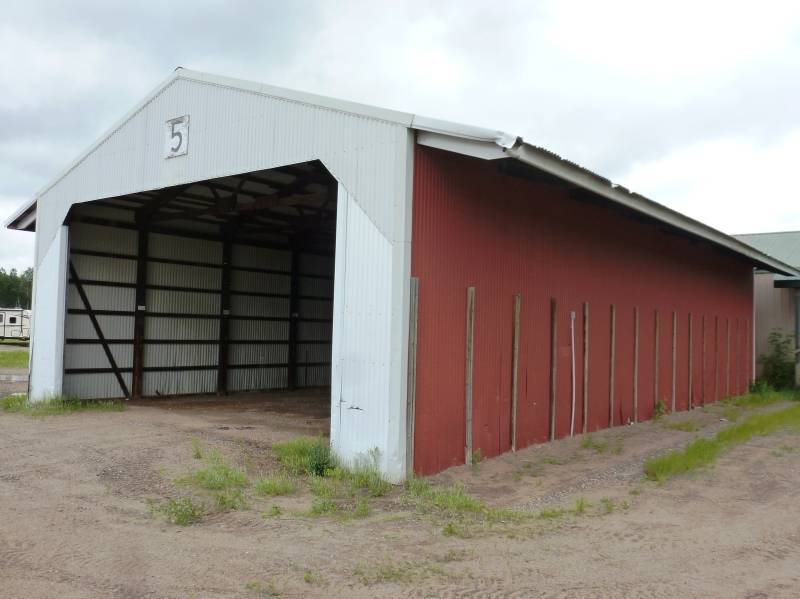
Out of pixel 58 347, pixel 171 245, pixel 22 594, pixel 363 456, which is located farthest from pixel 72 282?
pixel 22 594

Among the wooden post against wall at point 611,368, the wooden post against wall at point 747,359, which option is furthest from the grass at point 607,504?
the wooden post against wall at point 747,359

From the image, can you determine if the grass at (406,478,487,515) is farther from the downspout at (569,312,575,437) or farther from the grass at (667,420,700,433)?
the grass at (667,420,700,433)

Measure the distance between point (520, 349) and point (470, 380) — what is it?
5.06ft

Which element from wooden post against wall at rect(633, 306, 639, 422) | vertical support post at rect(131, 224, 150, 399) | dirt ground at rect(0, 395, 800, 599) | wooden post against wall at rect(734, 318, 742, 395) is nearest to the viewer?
dirt ground at rect(0, 395, 800, 599)

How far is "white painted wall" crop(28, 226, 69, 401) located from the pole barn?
0.04 m

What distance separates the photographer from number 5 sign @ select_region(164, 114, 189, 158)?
36.9 feet

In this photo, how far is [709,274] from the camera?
17.7 meters

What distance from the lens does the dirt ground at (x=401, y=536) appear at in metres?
4.98

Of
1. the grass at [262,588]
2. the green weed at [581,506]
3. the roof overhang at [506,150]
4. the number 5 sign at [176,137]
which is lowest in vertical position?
the grass at [262,588]

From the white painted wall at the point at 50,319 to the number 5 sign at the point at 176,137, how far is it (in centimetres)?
365

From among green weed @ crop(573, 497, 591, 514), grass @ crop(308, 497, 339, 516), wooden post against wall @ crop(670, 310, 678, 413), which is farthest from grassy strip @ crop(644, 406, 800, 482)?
grass @ crop(308, 497, 339, 516)

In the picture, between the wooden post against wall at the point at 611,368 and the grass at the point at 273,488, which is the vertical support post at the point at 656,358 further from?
the grass at the point at 273,488

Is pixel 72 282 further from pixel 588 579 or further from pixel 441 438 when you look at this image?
pixel 588 579

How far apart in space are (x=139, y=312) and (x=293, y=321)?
14.7ft
